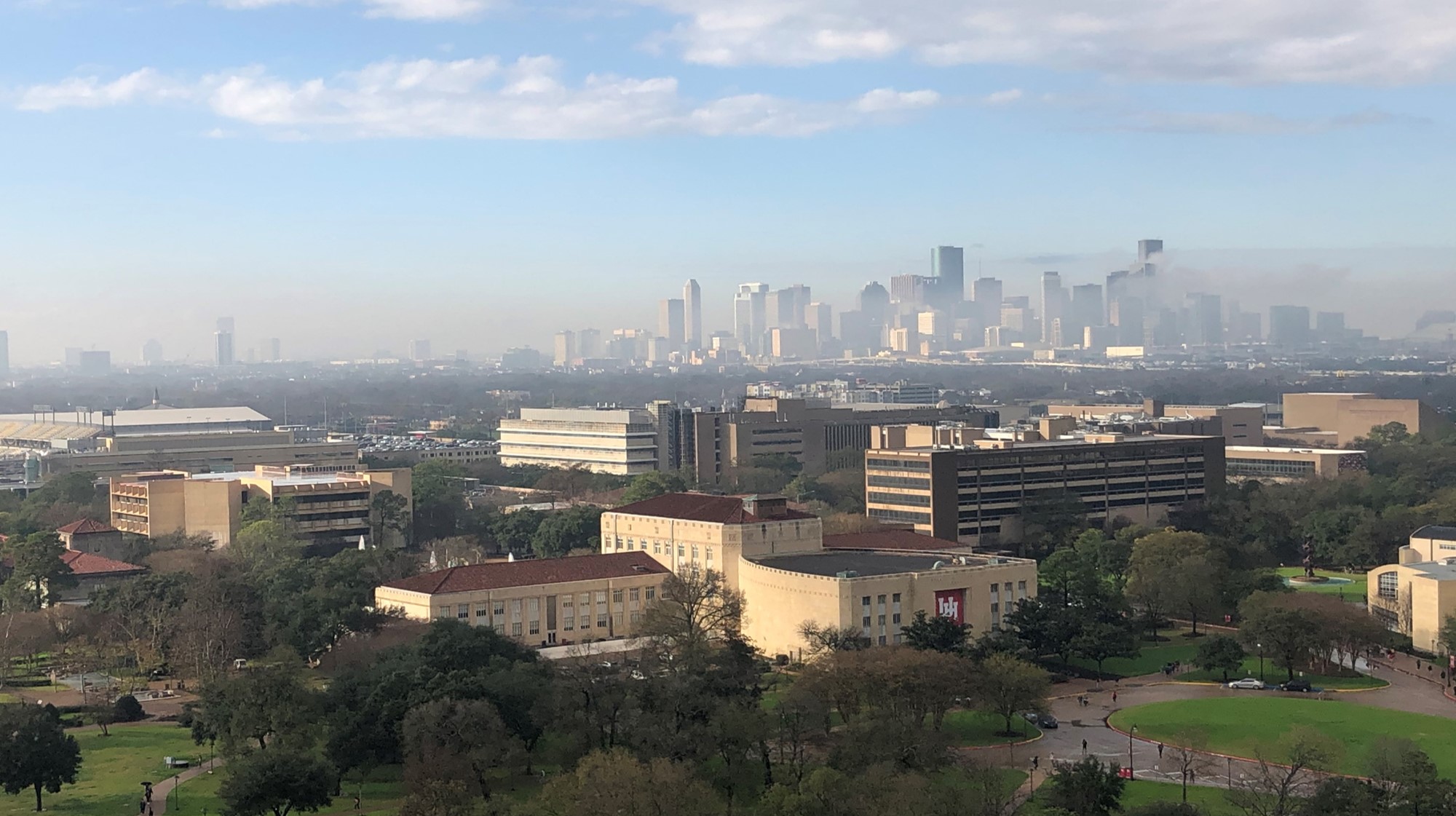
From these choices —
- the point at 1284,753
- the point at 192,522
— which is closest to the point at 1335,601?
the point at 1284,753

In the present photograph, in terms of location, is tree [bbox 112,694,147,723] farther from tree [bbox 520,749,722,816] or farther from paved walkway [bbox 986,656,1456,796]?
paved walkway [bbox 986,656,1456,796]

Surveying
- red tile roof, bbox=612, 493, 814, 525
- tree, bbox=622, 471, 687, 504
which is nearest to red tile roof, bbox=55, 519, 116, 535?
tree, bbox=622, 471, 687, 504

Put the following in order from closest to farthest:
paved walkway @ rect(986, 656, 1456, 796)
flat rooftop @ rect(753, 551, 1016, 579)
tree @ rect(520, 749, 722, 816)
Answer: tree @ rect(520, 749, 722, 816), paved walkway @ rect(986, 656, 1456, 796), flat rooftop @ rect(753, 551, 1016, 579)

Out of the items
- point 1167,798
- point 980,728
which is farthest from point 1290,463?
point 1167,798

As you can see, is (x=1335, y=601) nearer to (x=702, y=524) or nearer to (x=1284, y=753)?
(x=1284, y=753)

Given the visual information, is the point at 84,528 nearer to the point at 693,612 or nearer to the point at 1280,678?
the point at 693,612

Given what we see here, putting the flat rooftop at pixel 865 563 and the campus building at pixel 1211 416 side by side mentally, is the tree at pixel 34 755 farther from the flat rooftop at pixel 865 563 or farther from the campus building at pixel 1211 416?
the campus building at pixel 1211 416

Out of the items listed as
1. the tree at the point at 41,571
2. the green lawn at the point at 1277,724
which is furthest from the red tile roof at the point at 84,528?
the green lawn at the point at 1277,724
